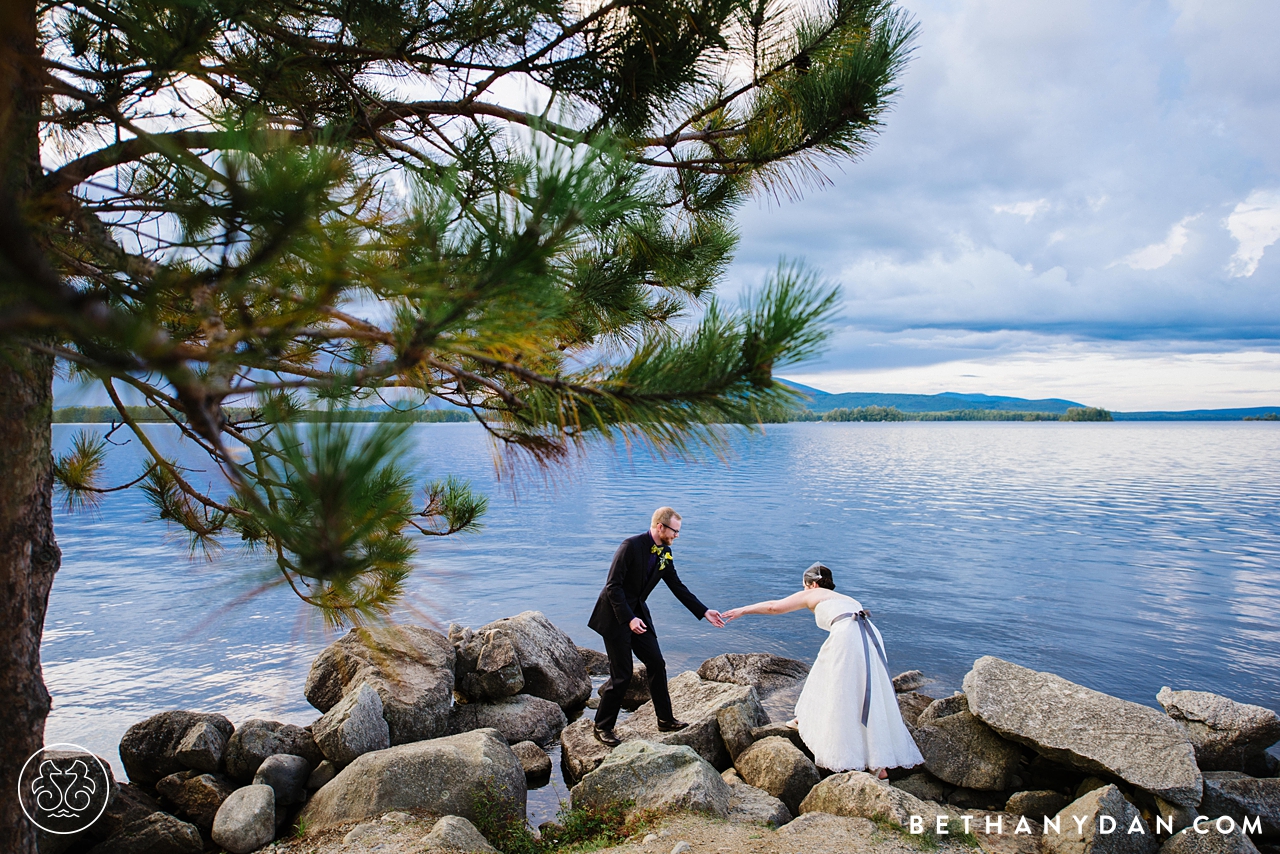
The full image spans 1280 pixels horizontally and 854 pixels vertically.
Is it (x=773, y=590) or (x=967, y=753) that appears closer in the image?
(x=967, y=753)

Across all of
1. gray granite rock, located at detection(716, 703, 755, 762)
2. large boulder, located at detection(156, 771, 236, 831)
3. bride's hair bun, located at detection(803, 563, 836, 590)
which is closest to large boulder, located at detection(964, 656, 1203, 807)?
bride's hair bun, located at detection(803, 563, 836, 590)

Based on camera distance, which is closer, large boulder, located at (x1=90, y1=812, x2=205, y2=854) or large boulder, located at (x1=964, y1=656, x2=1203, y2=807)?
large boulder, located at (x1=90, y1=812, x2=205, y2=854)

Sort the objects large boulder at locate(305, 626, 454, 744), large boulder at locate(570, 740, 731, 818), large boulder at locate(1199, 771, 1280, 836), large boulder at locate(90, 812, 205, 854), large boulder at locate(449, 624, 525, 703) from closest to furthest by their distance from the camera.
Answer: large boulder at locate(570, 740, 731, 818), large boulder at locate(90, 812, 205, 854), large boulder at locate(1199, 771, 1280, 836), large boulder at locate(305, 626, 454, 744), large boulder at locate(449, 624, 525, 703)

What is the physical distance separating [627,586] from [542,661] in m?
2.69

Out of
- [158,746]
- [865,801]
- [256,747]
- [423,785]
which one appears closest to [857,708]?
[865,801]

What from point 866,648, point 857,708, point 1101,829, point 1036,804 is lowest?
point 1036,804

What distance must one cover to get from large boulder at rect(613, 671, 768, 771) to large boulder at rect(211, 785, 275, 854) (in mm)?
3181

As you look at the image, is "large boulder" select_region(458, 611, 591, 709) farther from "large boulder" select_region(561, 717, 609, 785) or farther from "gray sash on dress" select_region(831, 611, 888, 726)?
"gray sash on dress" select_region(831, 611, 888, 726)

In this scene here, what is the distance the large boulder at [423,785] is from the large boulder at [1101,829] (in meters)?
3.93

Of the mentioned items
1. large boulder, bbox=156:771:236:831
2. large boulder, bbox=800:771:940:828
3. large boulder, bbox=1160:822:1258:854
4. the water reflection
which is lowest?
the water reflection

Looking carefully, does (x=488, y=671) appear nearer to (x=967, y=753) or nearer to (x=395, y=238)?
(x=967, y=753)

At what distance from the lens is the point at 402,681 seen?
7.35 meters

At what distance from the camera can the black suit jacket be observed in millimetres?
6875

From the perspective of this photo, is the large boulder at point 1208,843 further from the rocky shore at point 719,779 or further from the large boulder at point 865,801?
the large boulder at point 865,801
